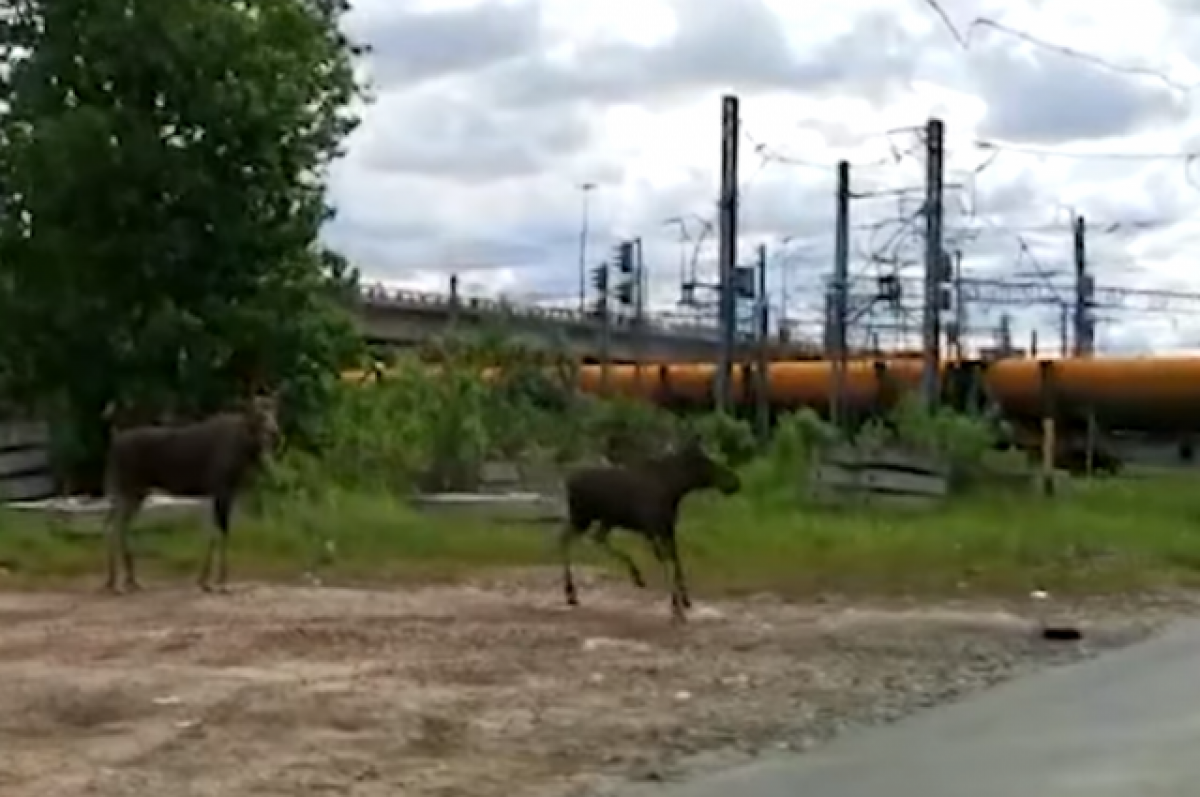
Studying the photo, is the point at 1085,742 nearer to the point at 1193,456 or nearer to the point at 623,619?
the point at 623,619

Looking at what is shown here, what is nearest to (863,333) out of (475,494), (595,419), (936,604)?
(595,419)

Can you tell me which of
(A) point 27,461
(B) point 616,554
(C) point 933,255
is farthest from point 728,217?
(B) point 616,554

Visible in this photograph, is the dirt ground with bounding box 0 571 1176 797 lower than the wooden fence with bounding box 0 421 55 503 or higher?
lower

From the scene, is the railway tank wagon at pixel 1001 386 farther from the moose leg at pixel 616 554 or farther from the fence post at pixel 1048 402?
the moose leg at pixel 616 554

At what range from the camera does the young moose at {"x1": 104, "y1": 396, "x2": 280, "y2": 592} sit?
75.8 ft

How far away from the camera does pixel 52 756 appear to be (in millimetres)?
12922

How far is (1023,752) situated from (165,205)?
1808 cm

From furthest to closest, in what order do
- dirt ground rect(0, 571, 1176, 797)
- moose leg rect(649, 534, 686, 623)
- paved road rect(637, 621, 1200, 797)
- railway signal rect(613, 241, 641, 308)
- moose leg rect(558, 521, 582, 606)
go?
railway signal rect(613, 241, 641, 308), moose leg rect(558, 521, 582, 606), moose leg rect(649, 534, 686, 623), dirt ground rect(0, 571, 1176, 797), paved road rect(637, 621, 1200, 797)

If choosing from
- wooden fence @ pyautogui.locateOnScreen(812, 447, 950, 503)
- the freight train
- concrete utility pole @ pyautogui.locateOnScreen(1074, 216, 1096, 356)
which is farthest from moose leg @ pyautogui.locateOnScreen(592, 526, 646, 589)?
concrete utility pole @ pyautogui.locateOnScreen(1074, 216, 1096, 356)

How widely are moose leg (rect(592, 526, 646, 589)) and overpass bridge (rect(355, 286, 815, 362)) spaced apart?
2252 cm

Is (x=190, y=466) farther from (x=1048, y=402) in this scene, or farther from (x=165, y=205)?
(x=1048, y=402)

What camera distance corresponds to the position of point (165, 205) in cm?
2972

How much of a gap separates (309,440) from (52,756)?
719 inches

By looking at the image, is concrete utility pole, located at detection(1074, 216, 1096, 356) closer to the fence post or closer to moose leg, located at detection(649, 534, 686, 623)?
the fence post
